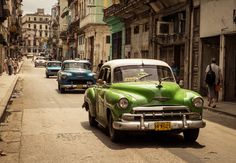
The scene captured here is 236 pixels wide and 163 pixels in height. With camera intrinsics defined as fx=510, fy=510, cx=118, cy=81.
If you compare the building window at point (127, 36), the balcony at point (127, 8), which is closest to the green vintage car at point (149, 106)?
the balcony at point (127, 8)

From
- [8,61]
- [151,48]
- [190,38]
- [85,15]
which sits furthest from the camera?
[85,15]

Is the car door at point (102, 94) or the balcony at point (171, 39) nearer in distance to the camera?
the car door at point (102, 94)

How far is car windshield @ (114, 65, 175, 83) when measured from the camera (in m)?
10.6

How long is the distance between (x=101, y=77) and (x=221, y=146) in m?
3.58

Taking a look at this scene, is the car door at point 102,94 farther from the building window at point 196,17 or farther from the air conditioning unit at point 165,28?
the air conditioning unit at point 165,28

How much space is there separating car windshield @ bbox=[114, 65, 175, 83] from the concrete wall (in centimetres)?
973

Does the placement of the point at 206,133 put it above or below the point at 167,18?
below

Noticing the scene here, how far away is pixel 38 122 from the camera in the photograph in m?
13.3

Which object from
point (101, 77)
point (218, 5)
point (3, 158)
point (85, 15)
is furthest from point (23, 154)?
point (85, 15)

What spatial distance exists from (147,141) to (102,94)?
154 cm

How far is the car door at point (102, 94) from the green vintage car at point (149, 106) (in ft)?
0.24

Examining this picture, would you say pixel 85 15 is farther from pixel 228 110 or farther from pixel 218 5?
pixel 228 110

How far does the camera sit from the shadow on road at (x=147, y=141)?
9.57 meters

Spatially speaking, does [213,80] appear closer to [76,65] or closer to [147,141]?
[147,141]
